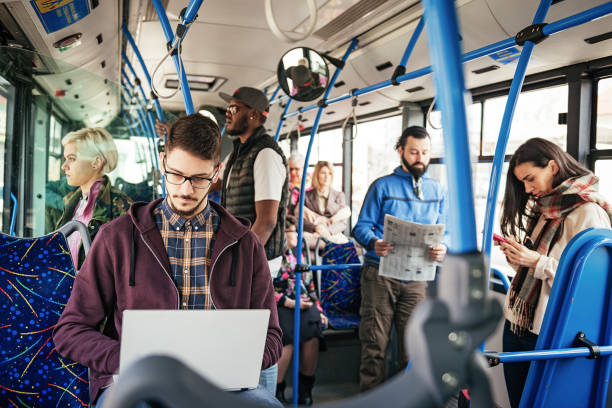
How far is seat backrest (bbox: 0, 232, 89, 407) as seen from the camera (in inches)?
57.9

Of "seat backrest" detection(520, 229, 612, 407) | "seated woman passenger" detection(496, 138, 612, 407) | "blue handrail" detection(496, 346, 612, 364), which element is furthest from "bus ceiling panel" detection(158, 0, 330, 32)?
"blue handrail" detection(496, 346, 612, 364)

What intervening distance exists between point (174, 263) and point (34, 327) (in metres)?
0.49

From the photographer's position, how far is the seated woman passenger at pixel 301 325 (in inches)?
133

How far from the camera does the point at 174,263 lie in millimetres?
1586

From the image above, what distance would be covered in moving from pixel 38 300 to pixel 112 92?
1686 mm

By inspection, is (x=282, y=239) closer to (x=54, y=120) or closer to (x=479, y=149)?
(x=54, y=120)

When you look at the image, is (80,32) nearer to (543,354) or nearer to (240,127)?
(240,127)

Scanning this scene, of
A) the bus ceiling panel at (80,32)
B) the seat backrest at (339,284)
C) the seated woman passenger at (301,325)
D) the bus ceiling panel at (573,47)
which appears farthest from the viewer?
the seat backrest at (339,284)

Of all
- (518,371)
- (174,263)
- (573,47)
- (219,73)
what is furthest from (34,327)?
(219,73)

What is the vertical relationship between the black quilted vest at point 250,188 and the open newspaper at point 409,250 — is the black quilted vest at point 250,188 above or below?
above

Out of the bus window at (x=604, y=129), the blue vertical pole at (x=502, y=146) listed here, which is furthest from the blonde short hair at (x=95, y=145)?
the bus window at (x=604, y=129)

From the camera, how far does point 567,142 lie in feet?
9.41

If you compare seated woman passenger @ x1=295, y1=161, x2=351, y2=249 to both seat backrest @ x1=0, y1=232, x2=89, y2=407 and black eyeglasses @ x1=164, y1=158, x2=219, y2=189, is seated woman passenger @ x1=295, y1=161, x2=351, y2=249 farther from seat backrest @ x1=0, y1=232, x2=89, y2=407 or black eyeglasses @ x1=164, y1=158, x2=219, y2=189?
seat backrest @ x1=0, y1=232, x2=89, y2=407

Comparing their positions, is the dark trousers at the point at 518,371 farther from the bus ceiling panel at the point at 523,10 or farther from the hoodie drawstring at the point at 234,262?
the bus ceiling panel at the point at 523,10
